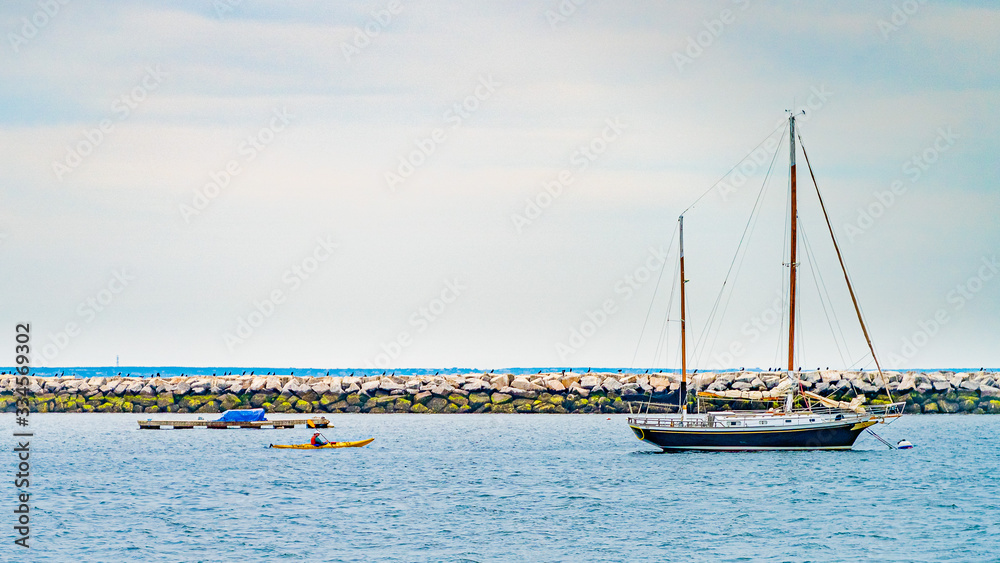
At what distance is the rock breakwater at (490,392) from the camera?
99.3m

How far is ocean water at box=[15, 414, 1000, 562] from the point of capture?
36.3 metres

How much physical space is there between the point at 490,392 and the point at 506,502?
56.1m

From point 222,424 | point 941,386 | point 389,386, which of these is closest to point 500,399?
point 389,386

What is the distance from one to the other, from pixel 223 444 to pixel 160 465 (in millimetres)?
13464

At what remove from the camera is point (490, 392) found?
335 feet

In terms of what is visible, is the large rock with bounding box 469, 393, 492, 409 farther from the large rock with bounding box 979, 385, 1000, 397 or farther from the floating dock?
the large rock with bounding box 979, 385, 1000, 397

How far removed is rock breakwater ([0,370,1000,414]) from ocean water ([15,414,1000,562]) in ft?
82.2

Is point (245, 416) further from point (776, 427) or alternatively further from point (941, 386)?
point (941, 386)

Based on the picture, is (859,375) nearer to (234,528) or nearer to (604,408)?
(604,408)

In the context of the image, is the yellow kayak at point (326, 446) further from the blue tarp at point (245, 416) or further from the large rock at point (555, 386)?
the large rock at point (555, 386)

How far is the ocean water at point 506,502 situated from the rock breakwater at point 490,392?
986 inches

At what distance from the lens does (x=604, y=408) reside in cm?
10100

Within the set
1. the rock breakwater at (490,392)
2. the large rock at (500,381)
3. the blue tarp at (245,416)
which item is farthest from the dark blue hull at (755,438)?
the large rock at (500,381)

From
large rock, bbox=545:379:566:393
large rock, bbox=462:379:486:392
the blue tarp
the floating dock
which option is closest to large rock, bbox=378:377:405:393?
large rock, bbox=462:379:486:392
